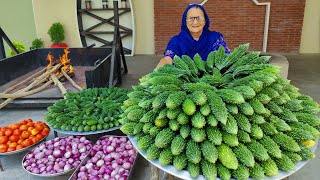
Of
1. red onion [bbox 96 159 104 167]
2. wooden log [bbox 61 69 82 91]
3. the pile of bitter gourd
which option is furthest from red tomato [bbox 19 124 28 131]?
the pile of bitter gourd

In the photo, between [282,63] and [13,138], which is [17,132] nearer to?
[13,138]

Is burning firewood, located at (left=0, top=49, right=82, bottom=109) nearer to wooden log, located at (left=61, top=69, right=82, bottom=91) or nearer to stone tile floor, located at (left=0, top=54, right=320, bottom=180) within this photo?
wooden log, located at (left=61, top=69, right=82, bottom=91)

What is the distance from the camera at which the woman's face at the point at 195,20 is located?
7.69 ft

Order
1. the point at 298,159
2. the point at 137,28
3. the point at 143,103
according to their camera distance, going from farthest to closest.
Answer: the point at 137,28 → the point at 143,103 → the point at 298,159

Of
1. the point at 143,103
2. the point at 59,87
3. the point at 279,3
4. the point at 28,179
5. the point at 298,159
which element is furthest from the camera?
the point at 279,3

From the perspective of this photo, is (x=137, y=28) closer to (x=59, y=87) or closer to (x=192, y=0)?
(x=192, y=0)

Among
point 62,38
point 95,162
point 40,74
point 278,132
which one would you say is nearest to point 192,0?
point 62,38

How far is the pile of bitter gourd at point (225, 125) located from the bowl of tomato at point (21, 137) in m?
1.48

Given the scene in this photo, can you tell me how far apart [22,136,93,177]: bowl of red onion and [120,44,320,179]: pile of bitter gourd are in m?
1.08

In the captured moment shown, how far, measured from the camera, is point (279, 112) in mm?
1249

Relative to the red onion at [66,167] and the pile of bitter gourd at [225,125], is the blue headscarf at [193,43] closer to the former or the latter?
the pile of bitter gourd at [225,125]

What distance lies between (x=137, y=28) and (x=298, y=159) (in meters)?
6.71

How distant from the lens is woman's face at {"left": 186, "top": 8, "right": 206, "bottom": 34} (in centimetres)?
234

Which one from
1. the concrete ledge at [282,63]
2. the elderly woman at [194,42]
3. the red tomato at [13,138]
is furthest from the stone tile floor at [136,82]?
the elderly woman at [194,42]
